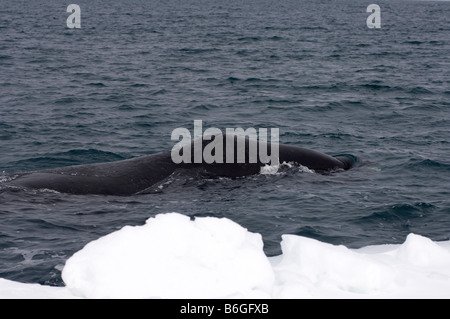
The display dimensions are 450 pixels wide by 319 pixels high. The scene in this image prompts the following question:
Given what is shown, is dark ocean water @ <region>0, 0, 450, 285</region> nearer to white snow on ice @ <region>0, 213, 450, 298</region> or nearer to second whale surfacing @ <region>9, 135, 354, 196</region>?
second whale surfacing @ <region>9, 135, 354, 196</region>

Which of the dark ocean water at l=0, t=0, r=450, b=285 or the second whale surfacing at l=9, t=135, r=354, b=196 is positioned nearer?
the dark ocean water at l=0, t=0, r=450, b=285

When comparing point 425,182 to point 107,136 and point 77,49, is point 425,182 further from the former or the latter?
point 77,49

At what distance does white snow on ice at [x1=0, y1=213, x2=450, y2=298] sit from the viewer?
24.6ft

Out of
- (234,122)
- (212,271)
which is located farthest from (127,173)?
(234,122)

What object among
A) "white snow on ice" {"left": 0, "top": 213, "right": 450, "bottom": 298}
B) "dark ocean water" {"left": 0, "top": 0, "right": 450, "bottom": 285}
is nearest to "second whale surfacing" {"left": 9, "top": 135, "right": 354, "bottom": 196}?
"dark ocean water" {"left": 0, "top": 0, "right": 450, "bottom": 285}

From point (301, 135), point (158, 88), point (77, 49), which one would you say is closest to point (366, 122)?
point (301, 135)

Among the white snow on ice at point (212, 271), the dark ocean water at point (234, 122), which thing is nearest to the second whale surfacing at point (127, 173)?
the dark ocean water at point (234, 122)

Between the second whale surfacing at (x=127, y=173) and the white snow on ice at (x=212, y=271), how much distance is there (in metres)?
5.84

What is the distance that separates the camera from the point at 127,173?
14.8m

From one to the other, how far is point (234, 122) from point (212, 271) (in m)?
17.0

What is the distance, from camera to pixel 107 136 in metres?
22.3

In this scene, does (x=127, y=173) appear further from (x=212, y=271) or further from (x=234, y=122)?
(x=234, y=122)

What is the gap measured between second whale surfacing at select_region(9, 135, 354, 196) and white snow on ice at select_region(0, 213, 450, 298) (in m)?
5.84
